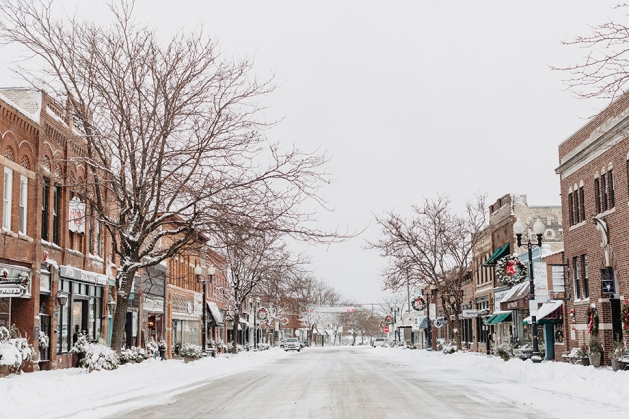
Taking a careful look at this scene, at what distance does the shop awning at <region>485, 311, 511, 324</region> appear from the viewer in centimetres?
4991

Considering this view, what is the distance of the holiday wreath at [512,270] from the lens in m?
39.0

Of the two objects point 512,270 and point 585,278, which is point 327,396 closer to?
point 585,278

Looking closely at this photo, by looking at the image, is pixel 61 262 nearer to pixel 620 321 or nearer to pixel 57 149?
pixel 57 149

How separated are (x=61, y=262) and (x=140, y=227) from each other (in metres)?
6.07

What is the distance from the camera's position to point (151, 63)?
85.3 ft

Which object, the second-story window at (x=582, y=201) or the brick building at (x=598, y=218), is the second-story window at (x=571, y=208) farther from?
the second-story window at (x=582, y=201)

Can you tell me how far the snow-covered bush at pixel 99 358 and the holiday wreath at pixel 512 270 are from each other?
21.3 meters

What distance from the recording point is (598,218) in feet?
98.8

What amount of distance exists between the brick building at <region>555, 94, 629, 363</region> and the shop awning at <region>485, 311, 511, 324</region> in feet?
48.1

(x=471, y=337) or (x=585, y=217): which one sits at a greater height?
(x=585, y=217)

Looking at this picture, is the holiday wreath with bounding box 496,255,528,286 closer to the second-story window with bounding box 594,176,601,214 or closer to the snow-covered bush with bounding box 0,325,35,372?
the second-story window with bounding box 594,176,601,214

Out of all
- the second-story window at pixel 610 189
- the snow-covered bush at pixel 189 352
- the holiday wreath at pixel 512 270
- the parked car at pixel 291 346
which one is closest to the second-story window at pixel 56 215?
the snow-covered bush at pixel 189 352

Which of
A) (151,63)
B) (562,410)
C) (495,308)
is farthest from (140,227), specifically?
(495,308)

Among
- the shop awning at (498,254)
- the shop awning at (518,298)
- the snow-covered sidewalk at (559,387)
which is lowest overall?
the snow-covered sidewalk at (559,387)
